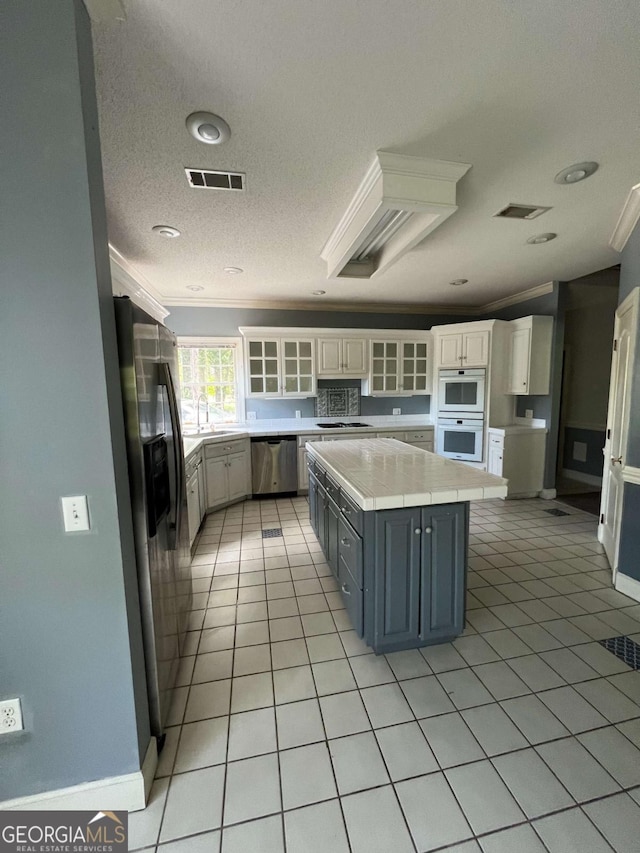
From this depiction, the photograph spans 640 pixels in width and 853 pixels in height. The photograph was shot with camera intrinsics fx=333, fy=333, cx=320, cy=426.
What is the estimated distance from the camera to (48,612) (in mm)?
1090

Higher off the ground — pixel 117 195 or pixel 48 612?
pixel 117 195

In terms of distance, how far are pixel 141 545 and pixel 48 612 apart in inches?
12.4

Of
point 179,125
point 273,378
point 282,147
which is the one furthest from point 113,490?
point 273,378

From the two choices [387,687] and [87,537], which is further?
[387,687]

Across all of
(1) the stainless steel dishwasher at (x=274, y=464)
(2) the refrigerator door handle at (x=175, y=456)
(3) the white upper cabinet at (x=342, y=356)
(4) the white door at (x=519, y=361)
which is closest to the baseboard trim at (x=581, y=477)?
(4) the white door at (x=519, y=361)

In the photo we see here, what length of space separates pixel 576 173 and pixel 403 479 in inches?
76.4

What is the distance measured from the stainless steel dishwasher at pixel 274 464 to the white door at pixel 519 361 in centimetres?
295

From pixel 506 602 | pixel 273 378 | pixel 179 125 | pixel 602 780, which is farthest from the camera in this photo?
pixel 273 378

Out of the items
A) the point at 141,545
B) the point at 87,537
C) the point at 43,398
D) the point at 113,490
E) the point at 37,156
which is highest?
the point at 37,156

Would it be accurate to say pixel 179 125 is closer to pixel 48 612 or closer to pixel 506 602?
pixel 48 612

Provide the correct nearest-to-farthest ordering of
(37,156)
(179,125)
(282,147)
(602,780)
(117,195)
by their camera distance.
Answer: (37,156), (602,780), (179,125), (282,147), (117,195)

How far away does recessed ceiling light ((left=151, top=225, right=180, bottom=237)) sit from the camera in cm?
240

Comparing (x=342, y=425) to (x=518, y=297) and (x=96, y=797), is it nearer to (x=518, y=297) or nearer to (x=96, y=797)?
(x=518, y=297)

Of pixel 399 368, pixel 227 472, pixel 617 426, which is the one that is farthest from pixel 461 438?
pixel 227 472
